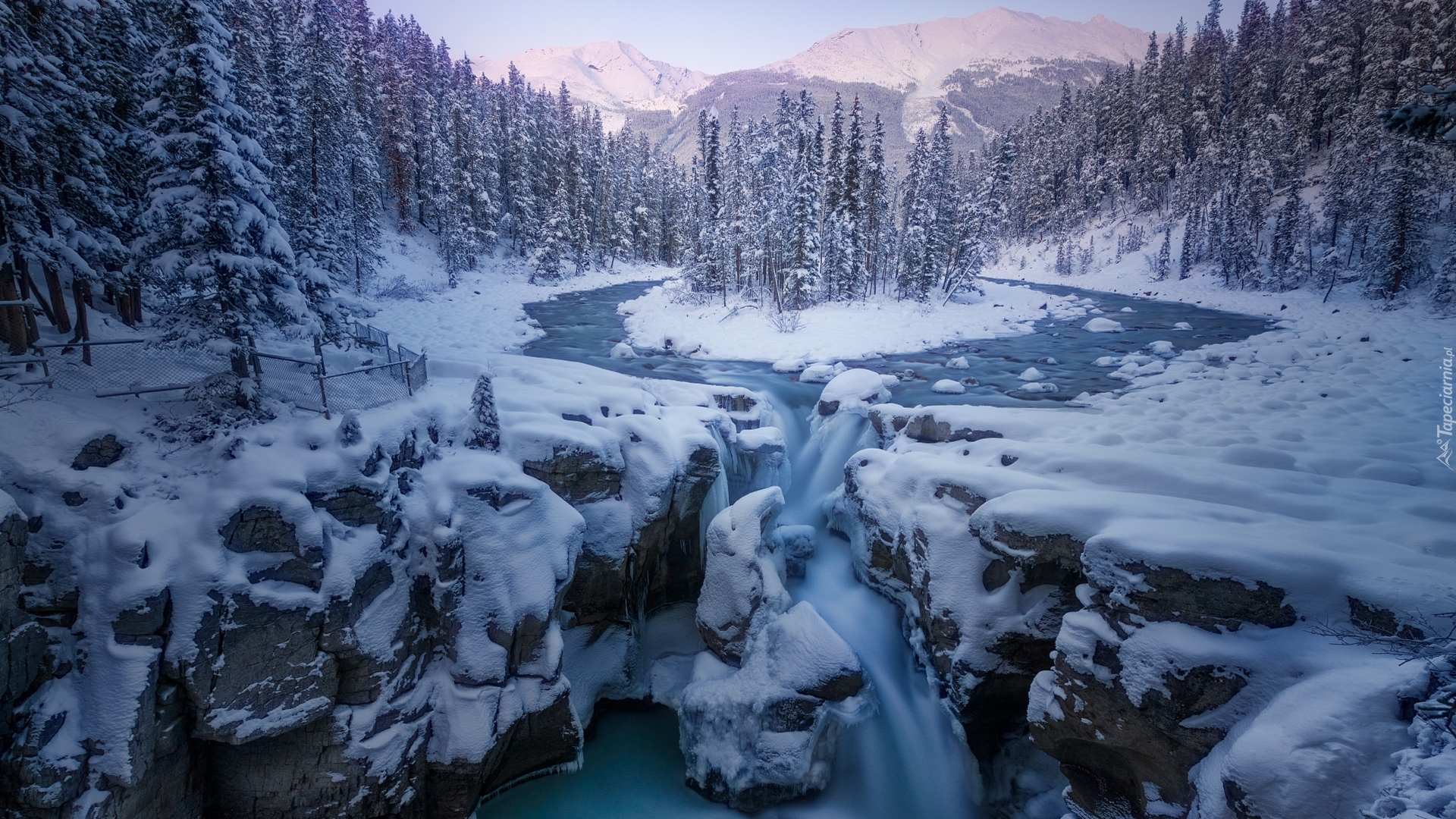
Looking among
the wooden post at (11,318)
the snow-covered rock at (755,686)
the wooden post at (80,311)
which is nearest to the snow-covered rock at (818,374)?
the snow-covered rock at (755,686)

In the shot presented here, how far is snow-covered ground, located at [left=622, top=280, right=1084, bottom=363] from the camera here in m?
29.7

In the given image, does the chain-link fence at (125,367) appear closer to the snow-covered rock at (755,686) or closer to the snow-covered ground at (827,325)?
the snow-covered rock at (755,686)

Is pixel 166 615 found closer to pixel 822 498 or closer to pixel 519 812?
pixel 519 812

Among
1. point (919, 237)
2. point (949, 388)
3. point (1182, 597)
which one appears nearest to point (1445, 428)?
Answer: point (1182, 597)

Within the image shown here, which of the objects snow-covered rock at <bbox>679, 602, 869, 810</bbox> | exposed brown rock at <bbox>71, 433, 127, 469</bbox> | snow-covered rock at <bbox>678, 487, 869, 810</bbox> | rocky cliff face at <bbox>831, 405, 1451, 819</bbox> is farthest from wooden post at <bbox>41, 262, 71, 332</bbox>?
A: rocky cliff face at <bbox>831, 405, 1451, 819</bbox>

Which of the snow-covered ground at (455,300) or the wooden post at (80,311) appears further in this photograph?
the snow-covered ground at (455,300)

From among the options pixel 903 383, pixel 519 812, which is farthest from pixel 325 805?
pixel 903 383

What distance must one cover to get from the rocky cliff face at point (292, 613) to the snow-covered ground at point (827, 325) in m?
19.6

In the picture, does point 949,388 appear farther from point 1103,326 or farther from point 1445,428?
point 1103,326

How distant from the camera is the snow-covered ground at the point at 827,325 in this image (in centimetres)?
2970

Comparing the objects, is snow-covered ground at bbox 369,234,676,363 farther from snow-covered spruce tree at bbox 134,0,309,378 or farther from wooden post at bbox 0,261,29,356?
wooden post at bbox 0,261,29,356

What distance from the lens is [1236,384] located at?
16016 millimetres

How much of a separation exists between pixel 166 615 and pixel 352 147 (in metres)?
34.3

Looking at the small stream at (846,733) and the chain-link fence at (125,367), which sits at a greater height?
the chain-link fence at (125,367)
